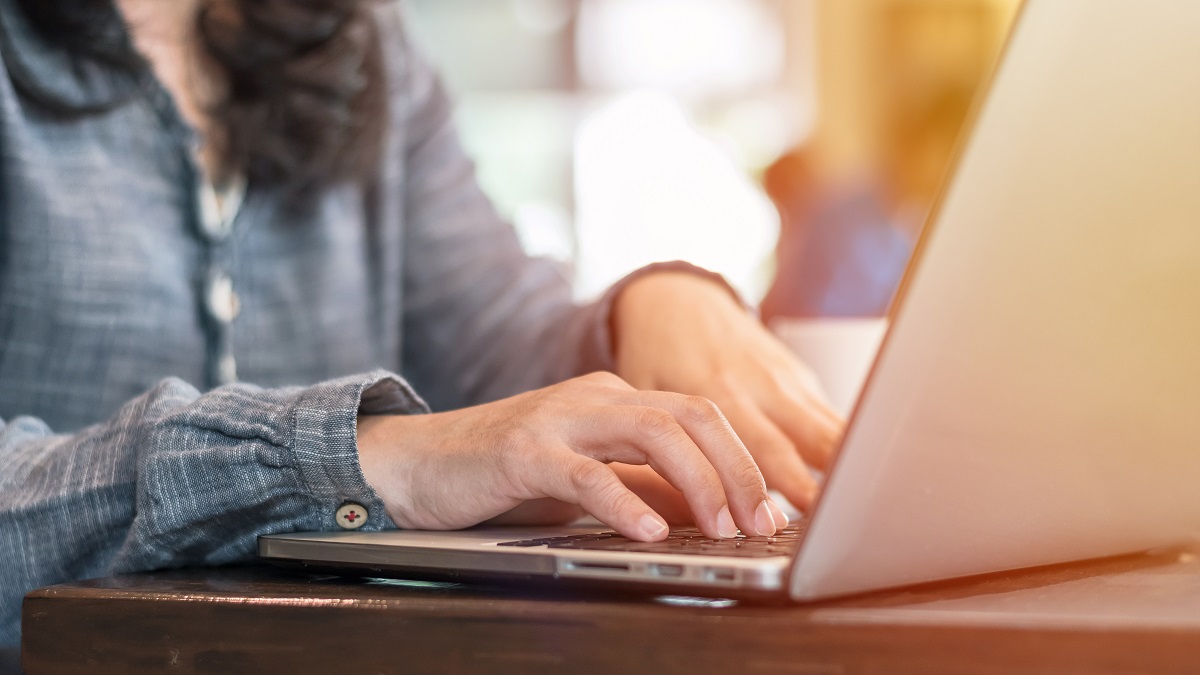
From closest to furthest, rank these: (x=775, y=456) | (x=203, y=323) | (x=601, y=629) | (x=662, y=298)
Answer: (x=601, y=629), (x=775, y=456), (x=662, y=298), (x=203, y=323)

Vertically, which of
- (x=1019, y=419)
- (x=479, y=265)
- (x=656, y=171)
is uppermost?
(x=1019, y=419)

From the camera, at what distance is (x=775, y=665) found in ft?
0.90

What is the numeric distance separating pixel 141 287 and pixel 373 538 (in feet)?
1.58

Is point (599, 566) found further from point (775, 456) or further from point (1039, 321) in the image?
point (775, 456)

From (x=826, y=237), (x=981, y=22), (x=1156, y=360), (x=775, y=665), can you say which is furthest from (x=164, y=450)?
(x=981, y=22)

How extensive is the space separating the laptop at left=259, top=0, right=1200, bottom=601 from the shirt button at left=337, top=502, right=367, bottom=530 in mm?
76

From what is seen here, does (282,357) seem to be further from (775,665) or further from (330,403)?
(775,665)

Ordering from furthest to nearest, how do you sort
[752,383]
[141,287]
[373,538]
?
[141,287], [752,383], [373,538]

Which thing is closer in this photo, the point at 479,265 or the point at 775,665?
the point at 775,665

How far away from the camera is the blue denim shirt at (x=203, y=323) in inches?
17.6

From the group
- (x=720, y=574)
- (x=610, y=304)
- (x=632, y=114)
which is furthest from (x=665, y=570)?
(x=632, y=114)

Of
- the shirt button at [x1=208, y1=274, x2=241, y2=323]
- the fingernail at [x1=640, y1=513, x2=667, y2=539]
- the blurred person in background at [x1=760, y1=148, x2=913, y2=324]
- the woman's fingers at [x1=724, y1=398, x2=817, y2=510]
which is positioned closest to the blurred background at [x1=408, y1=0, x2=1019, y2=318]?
the blurred person in background at [x1=760, y1=148, x2=913, y2=324]

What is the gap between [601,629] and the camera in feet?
0.96

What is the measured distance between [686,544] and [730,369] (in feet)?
1.01
